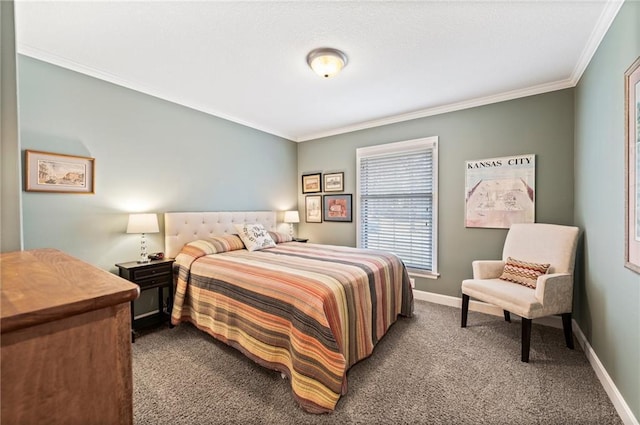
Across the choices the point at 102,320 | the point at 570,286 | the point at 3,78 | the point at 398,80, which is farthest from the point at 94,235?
the point at 570,286

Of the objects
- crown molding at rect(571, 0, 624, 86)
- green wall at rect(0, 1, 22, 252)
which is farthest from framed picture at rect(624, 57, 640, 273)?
green wall at rect(0, 1, 22, 252)

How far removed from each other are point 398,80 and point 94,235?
11.1ft

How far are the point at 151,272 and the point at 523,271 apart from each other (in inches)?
142

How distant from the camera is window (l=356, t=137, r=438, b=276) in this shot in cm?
359

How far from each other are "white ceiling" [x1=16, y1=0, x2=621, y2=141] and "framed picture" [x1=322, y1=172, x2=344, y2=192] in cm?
137

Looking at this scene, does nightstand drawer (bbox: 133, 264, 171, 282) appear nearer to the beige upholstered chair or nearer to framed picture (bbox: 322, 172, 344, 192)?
framed picture (bbox: 322, 172, 344, 192)

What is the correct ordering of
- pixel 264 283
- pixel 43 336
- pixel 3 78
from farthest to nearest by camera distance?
pixel 264 283 < pixel 3 78 < pixel 43 336

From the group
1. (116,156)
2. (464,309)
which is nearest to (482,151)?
(464,309)

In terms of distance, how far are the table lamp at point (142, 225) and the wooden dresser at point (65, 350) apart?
233cm

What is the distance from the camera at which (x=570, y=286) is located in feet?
7.44

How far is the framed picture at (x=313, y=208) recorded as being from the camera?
4.67 meters

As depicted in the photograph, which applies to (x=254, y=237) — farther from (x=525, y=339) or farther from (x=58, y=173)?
(x=525, y=339)

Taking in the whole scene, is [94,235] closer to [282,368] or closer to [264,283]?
[264,283]

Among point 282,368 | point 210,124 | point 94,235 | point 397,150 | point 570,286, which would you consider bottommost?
point 282,368
